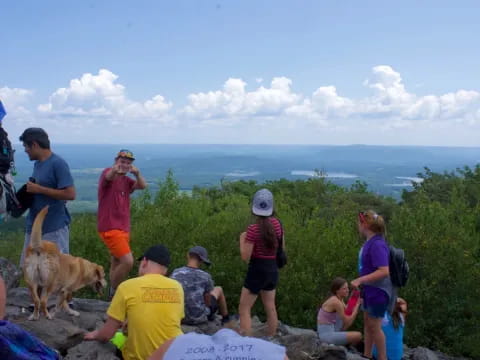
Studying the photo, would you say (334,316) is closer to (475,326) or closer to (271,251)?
(271,251)

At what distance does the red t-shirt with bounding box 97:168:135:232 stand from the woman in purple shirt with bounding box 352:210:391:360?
10.3 ft

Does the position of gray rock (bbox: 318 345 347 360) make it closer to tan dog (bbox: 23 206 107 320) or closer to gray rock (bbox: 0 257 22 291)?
tan dog (bbox: 23 206 107 320)

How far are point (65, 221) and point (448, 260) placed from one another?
15.4 m

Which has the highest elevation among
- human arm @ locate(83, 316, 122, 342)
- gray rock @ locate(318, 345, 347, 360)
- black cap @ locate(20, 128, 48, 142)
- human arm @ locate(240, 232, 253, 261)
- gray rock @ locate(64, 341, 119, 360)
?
black cap @ locate(20, 128, 48, 142)

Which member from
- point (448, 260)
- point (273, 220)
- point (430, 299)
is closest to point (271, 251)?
point (273, 220)

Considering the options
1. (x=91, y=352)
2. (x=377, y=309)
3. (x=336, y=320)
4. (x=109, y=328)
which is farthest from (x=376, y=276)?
(x=91, y=352)

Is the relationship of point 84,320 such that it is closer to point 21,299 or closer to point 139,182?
point 21,299

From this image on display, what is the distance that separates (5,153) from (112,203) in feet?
7.61

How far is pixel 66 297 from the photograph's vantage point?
253 inches

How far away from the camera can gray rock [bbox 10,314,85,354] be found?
558 cm

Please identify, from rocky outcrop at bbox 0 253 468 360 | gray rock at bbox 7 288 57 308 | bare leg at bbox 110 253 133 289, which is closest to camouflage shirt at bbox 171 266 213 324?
rocky outcrop at bbox 0 253 468 360

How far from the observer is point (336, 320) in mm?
7969

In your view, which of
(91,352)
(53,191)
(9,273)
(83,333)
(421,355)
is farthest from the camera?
(421,355)

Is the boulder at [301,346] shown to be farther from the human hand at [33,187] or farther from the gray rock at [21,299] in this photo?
the human hand at [33,187]
